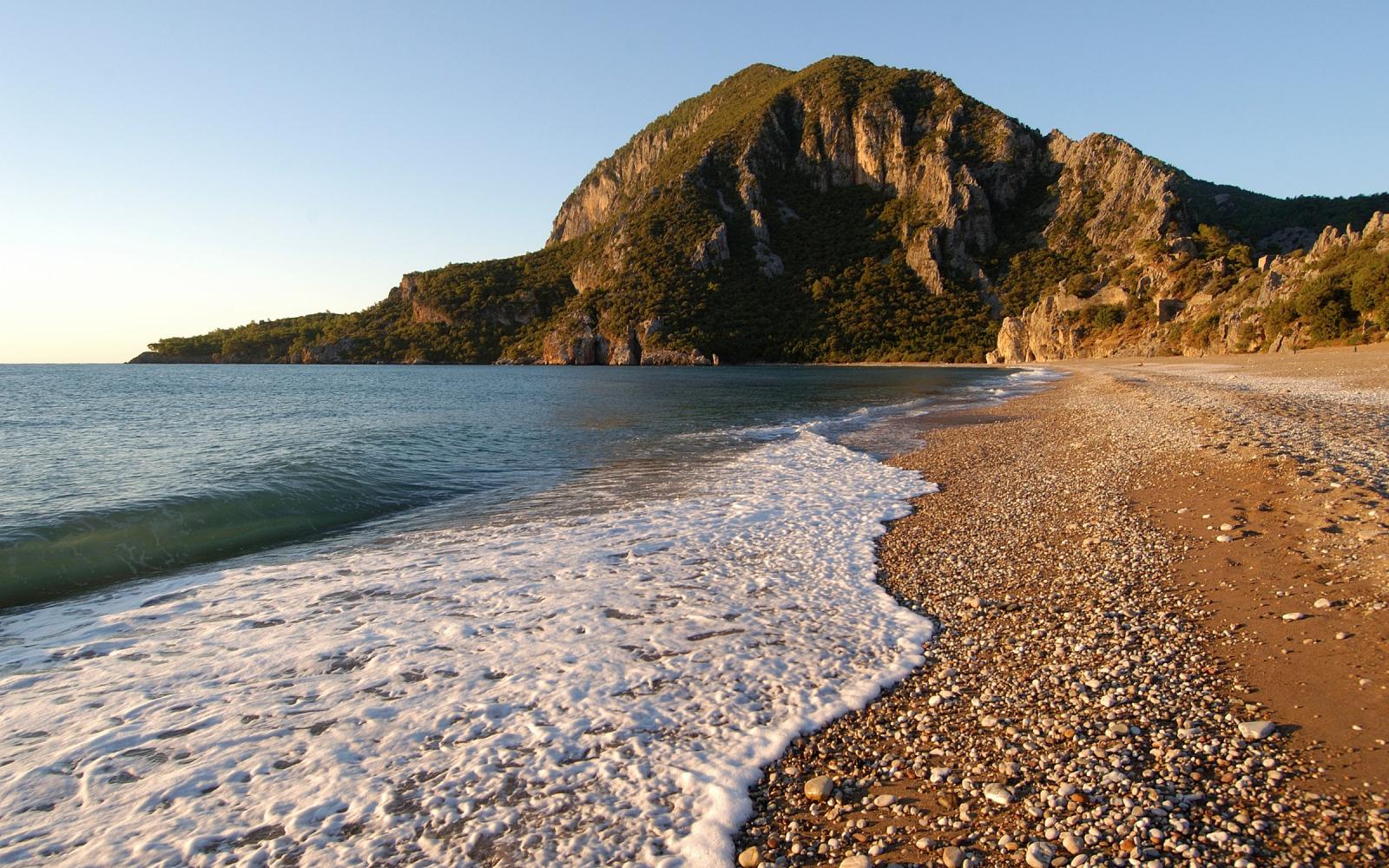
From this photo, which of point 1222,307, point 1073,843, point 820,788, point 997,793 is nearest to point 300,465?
point 820,788

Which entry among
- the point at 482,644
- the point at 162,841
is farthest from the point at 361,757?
the point at 482,644

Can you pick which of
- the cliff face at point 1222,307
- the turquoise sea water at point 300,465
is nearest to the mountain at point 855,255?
the cliff face at point 1222,307

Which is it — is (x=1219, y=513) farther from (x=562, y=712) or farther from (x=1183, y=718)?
(x=562, y=712)

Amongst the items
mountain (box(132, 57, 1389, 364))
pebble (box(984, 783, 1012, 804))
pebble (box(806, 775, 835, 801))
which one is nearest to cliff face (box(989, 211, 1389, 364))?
mountain (box(132, 57, 1389, 364))

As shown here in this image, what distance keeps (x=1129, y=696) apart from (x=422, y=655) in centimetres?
633

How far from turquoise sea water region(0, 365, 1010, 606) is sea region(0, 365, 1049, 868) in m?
0.14

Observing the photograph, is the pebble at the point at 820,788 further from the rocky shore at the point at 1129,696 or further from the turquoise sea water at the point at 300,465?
the turquoise sea water at the point at 300,465

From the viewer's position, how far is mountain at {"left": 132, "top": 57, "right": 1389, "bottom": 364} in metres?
101

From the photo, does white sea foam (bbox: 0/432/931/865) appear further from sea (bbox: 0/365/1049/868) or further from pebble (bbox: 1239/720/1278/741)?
pebble (bbox: 1239/720/1278/741)

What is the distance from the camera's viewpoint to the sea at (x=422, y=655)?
4.13m

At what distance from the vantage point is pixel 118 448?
21172 mm

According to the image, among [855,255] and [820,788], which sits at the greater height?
[855,255]

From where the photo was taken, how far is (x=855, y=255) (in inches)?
5271

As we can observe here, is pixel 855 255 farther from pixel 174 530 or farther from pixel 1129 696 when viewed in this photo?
pixel 1129 696
